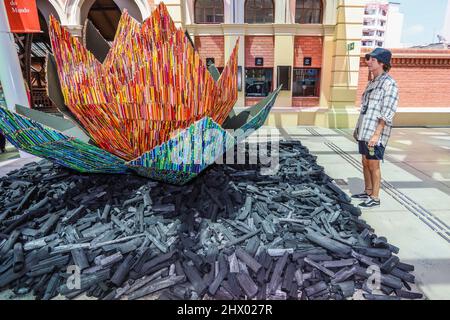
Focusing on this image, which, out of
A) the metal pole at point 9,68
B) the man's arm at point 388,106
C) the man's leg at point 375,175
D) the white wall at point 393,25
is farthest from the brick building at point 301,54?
the white wall at point 393,25

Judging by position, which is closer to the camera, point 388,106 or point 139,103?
point 139,103

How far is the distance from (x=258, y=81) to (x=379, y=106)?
6.87 meters

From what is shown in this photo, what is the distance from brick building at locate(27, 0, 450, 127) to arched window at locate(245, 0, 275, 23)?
1.2 inches

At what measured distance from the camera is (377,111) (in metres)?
3.06

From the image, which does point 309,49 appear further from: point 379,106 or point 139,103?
point 139,103

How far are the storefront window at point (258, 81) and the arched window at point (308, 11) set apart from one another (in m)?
1.98

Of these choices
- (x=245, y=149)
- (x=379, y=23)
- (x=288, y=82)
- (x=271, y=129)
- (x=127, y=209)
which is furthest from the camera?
(x=379, y=23)

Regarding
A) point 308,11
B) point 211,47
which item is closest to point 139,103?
point 211,47

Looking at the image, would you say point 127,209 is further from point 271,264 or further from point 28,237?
point 271,264

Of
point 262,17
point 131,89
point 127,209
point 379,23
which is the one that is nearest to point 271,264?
point 127,209

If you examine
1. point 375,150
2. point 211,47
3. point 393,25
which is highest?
point 393,25

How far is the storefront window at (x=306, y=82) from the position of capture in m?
9.45

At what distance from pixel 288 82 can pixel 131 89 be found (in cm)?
809

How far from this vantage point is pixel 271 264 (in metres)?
2.16
